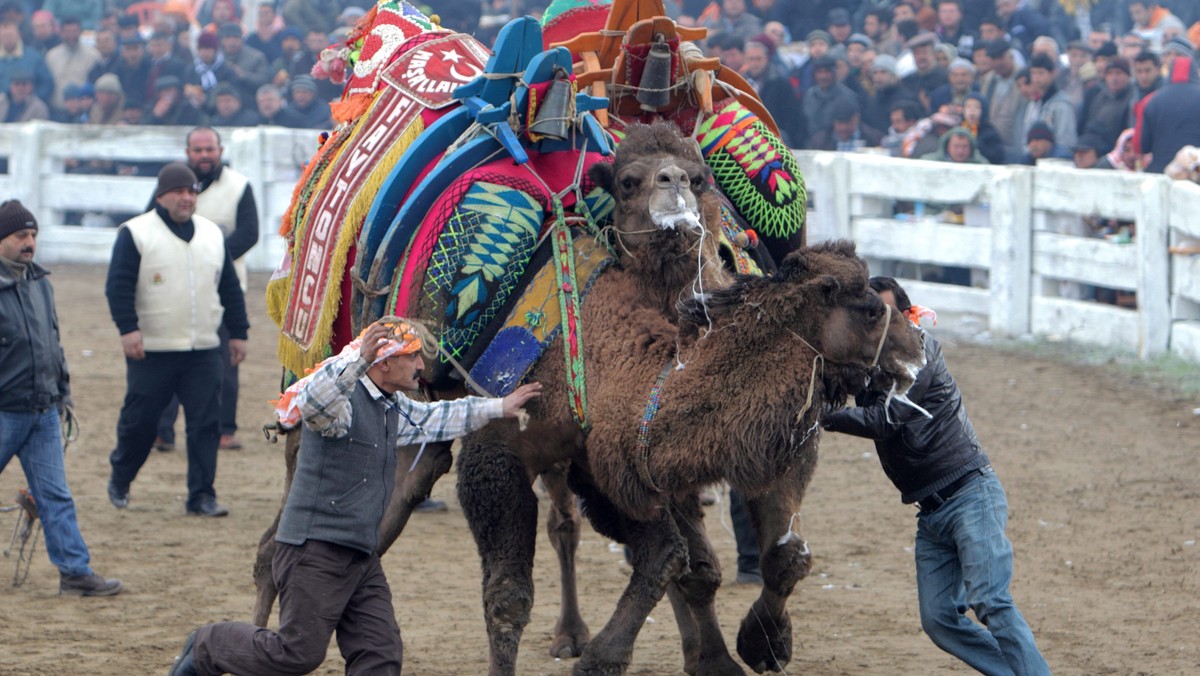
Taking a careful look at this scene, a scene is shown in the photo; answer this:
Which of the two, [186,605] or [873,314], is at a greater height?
[873,314]

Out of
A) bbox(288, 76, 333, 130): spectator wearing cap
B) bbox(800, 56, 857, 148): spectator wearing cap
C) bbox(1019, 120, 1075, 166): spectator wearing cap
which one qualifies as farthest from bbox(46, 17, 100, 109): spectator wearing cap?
bbox(1019, 120, 1075, 166): spectator wearing cap

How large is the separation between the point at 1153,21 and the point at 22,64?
514 inches

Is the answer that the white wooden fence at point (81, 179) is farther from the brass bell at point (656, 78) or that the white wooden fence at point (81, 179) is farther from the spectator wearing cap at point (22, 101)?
the brass bell at point (656, 78)

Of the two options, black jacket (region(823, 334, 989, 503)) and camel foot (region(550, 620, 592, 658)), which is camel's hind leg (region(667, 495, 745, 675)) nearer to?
camel foot (region(550, 620, 592, 658))

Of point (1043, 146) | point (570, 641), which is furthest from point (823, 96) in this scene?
point (570, 641)

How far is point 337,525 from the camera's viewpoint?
5.07m

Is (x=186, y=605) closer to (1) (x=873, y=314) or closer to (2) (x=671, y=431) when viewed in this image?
(2) (x=671, y=431)

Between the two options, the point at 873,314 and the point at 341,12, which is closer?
the point at 873,314

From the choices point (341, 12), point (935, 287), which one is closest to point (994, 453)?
point (935, 287)

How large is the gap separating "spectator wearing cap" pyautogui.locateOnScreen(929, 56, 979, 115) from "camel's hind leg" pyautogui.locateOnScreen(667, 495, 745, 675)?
8837mm

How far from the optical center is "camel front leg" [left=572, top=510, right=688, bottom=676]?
5578 mm

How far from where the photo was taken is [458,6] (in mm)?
19359

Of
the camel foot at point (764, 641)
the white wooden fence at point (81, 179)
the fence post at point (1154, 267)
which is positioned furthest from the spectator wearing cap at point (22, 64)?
the camel foot at point (764, 641)

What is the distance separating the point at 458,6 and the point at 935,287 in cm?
786
